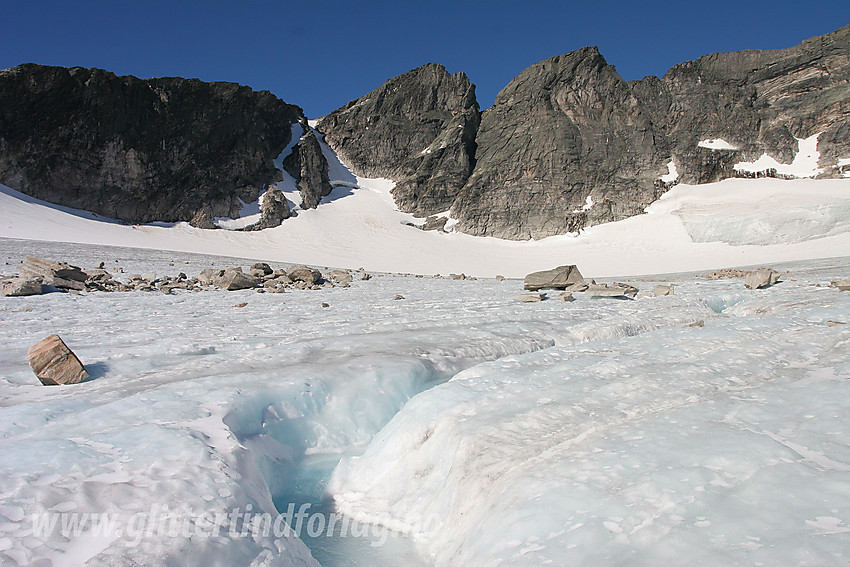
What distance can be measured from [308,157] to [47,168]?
25.5 metres

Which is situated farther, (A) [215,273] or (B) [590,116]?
(B) [590,116]

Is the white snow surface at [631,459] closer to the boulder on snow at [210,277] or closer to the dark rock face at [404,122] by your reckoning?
the boulder on snow at [210,277]

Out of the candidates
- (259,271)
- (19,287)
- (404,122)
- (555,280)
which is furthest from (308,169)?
(555,280)

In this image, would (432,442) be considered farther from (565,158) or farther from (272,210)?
(565,158)

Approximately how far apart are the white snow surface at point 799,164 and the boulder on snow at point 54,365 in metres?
61.8

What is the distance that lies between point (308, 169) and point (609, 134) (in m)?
37.2

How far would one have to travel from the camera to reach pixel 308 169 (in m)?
55.3

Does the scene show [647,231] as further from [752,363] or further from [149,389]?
[149,389]

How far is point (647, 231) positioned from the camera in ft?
151

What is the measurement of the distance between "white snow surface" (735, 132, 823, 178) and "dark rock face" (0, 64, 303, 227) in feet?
181

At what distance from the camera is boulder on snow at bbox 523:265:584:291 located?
15.9 metres

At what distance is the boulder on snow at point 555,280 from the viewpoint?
52.3 ft

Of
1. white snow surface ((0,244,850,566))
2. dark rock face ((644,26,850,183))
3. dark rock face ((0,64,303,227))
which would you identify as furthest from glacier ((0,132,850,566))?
dark rock face ((644,26,850,183))

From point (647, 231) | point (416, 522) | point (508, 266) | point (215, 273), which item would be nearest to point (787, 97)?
point (647, 231)
